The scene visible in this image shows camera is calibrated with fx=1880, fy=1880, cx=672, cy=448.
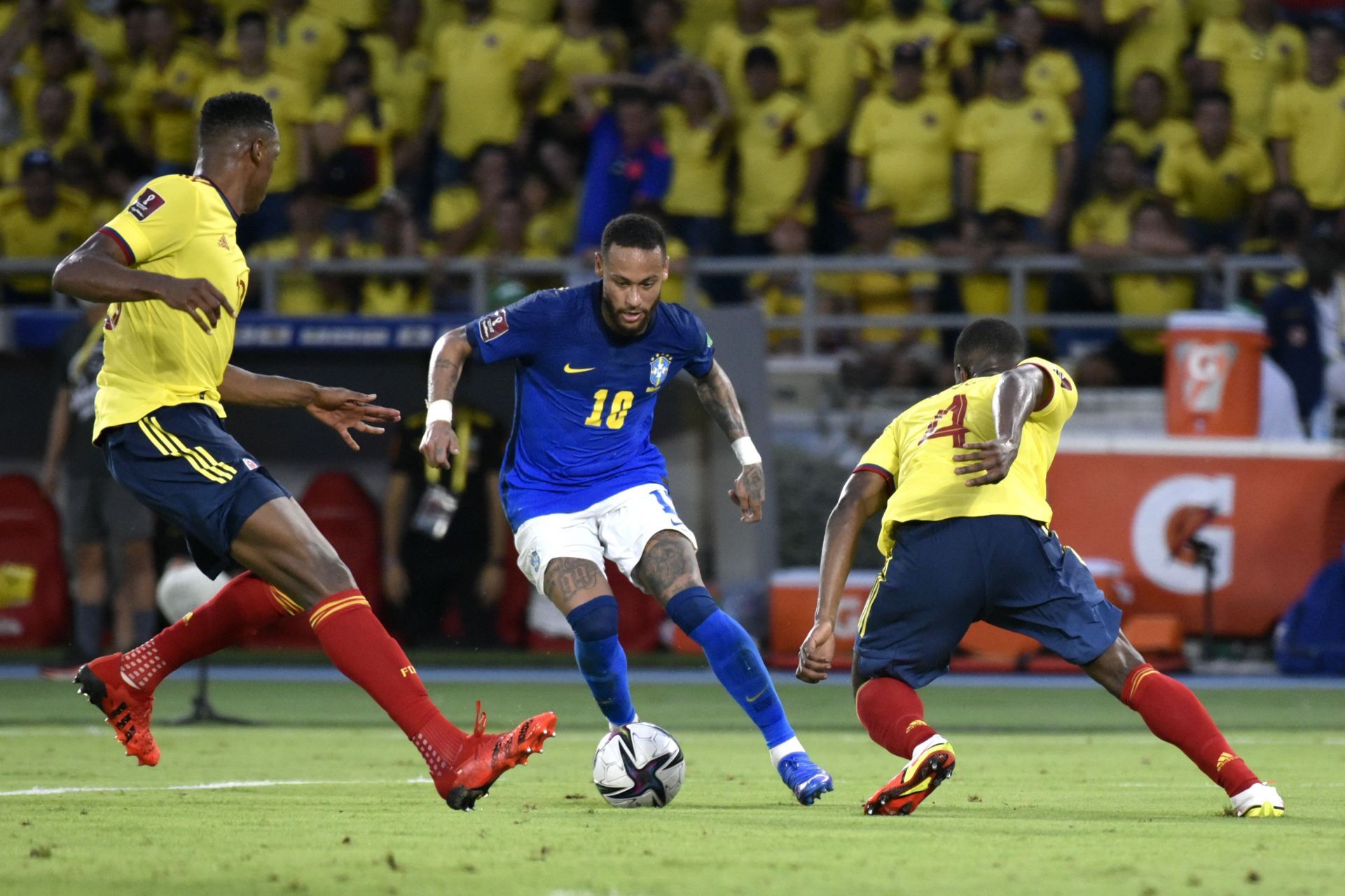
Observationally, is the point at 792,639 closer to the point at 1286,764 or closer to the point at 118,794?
the point at 1286,764

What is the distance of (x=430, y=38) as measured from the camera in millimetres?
16297

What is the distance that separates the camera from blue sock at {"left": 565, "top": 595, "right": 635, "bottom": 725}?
630 centimetres

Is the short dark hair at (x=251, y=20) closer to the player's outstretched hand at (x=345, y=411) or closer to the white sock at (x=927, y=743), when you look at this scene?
the player's outstretched hand at (x=345, y=411)

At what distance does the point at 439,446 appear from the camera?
5898mm

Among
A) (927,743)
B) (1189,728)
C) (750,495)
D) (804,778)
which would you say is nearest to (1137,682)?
(1189,728)

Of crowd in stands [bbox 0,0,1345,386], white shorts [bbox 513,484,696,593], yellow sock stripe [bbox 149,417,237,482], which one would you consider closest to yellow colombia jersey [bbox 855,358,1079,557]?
white shorts [bbox 513,484,696,593]

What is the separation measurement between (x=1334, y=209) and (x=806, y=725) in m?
6.82

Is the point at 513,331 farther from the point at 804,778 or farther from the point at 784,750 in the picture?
the point at 804,778

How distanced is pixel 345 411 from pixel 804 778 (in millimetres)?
1921

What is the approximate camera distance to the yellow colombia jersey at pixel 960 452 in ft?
19.6

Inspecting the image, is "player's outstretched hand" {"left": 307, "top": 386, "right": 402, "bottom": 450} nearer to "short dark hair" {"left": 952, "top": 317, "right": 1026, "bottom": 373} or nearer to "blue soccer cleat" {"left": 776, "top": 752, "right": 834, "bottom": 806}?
"blue soccer cleat" {"left": 776, "top": 752, "right": 834, "bottom": 806}

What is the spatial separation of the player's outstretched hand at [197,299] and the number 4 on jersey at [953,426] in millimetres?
2269

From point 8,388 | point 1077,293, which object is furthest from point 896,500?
point 8,388

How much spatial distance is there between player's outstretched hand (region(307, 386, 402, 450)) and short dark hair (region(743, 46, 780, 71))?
29.8 feet
